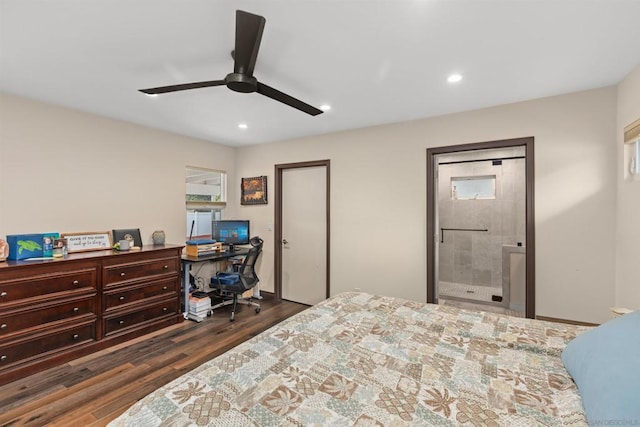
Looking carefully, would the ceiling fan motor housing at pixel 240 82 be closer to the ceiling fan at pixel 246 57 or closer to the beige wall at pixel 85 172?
the ceiling fan at pixel 246 57

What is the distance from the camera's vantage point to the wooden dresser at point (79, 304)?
2.30 m

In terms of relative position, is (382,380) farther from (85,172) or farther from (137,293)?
(85,172)

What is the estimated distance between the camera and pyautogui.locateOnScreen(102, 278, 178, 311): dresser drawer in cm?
287

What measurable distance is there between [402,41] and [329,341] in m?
1.89

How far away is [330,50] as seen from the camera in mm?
1929

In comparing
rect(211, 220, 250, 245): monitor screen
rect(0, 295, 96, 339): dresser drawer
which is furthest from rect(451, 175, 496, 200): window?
rect(0, 295, 96, 339): dresser drawer

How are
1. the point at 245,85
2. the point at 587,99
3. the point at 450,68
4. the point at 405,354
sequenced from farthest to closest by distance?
the point at 587,99 → the point at 450,68 → the point at 245,85 → the point at 405,354

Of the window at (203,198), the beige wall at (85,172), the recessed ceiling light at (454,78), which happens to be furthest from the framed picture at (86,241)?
the recessed ceiling light at (454,78)

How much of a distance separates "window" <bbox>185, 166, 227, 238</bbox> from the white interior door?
115 cm

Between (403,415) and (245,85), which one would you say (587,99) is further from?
(403,415)

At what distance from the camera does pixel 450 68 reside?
2.17 meters

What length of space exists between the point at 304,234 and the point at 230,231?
115cm

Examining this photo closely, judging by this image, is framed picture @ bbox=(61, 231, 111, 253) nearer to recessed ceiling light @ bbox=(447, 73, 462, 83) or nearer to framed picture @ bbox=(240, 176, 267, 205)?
framed picture @ bbox=(240, 176, 267, 205)

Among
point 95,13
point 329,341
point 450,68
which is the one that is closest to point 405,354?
point 329,341
